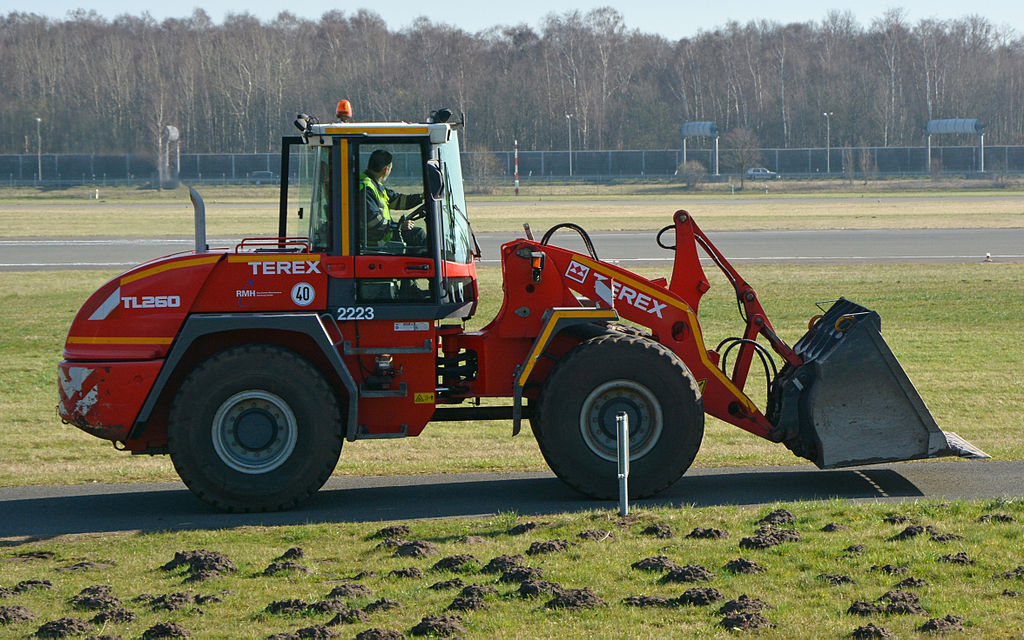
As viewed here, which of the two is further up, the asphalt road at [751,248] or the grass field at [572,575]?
the asphalt road at [751,248]

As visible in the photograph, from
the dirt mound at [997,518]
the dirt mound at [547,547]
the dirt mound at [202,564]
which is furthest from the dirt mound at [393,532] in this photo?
the dirt mound at [997,518]

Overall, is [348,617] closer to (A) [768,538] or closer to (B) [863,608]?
(B) [863,608]

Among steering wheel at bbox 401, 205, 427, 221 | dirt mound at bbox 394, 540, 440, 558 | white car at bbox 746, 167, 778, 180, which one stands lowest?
dirt mound at bbox 394, 540, 440, 558

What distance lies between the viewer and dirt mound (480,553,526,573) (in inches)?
264

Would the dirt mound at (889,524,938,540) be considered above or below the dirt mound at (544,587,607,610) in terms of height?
above

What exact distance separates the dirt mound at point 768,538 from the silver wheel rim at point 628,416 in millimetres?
1363

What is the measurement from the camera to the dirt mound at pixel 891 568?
650 centimetres

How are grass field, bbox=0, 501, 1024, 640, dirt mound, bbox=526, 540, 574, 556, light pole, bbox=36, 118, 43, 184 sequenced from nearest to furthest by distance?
grass field, bbox=0, 501, 1024, 640, dirt mound, bbox=526, 540, 574, 556, light pole, bbox=36, 118, 43, 184

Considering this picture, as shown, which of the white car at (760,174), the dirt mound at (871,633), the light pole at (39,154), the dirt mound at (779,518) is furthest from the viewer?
the light pole at (39,154)

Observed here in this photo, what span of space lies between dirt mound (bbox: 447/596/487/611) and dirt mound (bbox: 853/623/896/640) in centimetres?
187

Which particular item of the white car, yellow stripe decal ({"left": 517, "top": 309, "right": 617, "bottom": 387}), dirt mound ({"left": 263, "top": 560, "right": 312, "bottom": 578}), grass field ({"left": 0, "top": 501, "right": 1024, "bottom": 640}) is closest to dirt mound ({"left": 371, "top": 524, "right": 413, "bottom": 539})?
grass field ({"left": 0, "top": 501, "right": 1024, "bottom": 640})

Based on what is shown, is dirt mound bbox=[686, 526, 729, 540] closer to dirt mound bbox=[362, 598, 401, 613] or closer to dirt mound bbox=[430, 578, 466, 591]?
dirt mound bbox=[430, 578, 466, 591]

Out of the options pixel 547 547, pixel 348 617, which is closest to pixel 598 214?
pixel 547 547

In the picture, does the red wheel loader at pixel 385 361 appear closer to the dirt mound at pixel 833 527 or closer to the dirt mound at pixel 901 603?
the dirt mound at pixel 833 527
